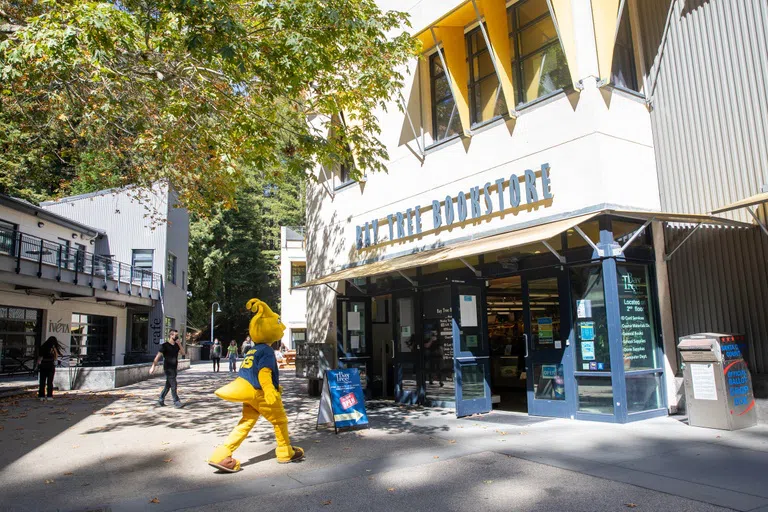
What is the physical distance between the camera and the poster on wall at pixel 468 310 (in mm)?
10680

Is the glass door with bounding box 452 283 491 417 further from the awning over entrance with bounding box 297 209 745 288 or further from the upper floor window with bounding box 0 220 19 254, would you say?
the upper floor window with bounding box 0 220 19 254

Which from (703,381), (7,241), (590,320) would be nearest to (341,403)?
(590,320)

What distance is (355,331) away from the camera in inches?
550

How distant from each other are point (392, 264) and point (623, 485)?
6.79 m

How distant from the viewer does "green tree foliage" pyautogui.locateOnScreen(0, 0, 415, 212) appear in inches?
320

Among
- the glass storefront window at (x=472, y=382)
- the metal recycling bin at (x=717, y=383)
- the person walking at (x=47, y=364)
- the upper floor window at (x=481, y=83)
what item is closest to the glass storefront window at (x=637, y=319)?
the metal recycling bin at (x=717, y=383)

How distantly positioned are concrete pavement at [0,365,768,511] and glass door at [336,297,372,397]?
11.7ft

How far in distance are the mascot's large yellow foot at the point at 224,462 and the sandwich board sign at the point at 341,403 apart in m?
2.60

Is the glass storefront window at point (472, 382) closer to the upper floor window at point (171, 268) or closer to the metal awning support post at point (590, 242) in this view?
the metal awning support post at point (590, 242)

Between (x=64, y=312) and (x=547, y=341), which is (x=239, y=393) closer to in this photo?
(x=547, y=341)

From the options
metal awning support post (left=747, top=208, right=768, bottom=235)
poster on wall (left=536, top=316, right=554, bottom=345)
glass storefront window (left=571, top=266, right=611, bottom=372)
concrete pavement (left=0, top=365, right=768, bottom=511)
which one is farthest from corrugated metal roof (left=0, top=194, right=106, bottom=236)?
metal awning support post (left=747, top=208, right=768, bottom=235)

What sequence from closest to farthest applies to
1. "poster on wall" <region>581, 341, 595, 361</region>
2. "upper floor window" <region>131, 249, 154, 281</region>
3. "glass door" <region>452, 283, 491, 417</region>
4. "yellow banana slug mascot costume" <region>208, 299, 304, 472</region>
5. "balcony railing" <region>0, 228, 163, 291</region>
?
"yellow banana slug mascot costume" <region>208, 299, 304, 472</region>, "poster on wall" <region>581, 341, 595, 361</region>, "glass door" <region>452, 283, 491, 417</region>, "balcony railing" <region>0, 228, 163, 291</region>, "upper floor window" <region>131, 249, 154, 281</region>

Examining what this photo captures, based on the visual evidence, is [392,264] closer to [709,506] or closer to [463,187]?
[463,187]

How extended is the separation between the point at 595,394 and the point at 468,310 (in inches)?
108
